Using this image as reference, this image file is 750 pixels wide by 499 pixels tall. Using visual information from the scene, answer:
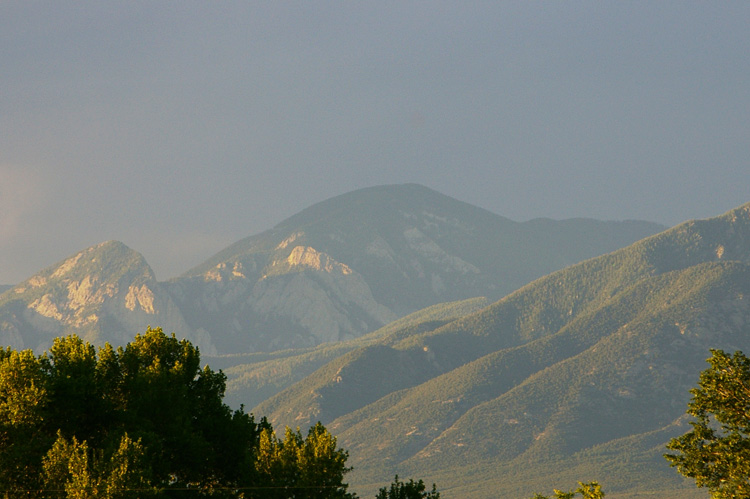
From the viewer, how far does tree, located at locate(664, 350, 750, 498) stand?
60531 millimetres

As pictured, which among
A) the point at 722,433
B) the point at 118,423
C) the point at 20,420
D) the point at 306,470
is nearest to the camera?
the point at 20,420

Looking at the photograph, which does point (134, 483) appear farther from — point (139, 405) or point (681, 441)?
point (681, 441)

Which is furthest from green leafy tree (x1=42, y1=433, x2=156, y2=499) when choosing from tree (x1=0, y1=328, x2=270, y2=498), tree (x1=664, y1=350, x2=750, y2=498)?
tree (x1=664, y1=350, x2=750, y2=498)

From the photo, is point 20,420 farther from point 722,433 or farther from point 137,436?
point 722,433

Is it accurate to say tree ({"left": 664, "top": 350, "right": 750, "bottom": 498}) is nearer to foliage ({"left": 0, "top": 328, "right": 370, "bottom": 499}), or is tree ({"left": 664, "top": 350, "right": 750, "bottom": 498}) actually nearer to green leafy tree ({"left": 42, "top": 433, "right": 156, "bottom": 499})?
foliage ({"left": 0, "top": 328, "right": 370, "bottom": 499})

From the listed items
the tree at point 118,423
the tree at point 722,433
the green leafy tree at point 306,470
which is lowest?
the tree at point 722,433

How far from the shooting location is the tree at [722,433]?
199ft

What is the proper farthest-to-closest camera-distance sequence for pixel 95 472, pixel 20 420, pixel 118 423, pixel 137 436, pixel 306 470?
1. pixel 306 470
2. pixel 118 423
3. pixel 137 436
4. pixel 20 420
5. pixel 95 472

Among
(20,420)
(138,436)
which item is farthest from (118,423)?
(20,420)

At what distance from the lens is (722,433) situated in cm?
6200

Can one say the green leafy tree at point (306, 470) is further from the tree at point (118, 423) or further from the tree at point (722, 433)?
the tree at point (722, 433)

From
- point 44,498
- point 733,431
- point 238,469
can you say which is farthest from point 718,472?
point 44,498

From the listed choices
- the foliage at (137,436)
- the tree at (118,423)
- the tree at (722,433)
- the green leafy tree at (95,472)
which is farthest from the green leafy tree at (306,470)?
the tree at (722,433)

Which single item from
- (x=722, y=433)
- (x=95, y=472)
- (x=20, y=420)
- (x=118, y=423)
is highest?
(x=20, y=420)
